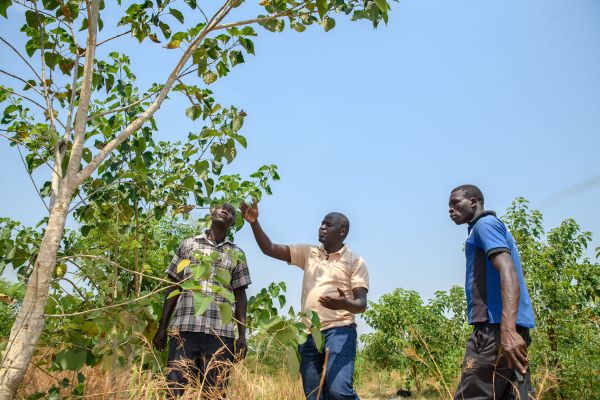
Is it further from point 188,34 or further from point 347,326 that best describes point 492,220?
point 188,34

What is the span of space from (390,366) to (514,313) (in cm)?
1375

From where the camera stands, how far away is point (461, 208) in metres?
2.84

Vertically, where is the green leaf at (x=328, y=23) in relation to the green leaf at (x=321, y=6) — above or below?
above

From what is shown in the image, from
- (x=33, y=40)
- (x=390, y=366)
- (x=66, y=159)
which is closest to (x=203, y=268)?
(x=66, y=159)

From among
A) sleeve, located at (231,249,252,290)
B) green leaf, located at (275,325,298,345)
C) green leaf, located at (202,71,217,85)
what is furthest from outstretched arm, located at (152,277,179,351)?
green leaf, located at (275,325,298,345)

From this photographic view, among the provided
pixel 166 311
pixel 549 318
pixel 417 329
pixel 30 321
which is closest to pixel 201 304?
pixel 30 321

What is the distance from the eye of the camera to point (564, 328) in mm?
7438

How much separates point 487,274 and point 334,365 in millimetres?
1053

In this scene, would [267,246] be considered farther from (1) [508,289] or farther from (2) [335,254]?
(1) [508,289]

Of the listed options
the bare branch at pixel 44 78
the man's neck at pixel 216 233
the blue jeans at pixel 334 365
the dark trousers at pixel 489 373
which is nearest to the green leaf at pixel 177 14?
the bare branch at pixel 44 78

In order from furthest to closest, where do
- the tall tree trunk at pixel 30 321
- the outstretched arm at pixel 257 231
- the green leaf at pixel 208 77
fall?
the outstretched arm at pixel 257 231 < the green leaf at pixel 208 77 < the tall tree trunk at pixel 30 321

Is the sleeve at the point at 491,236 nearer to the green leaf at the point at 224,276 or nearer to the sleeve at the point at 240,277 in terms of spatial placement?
the green leaf at the point at 224,276

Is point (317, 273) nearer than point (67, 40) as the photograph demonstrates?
No

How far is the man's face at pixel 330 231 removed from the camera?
139 inches
